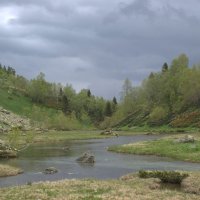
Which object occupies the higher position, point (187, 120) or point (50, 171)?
point (187, 120)

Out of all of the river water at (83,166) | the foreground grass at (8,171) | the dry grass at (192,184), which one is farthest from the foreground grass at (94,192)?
the foreground grass at (8,171)

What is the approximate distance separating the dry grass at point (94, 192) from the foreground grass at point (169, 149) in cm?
3249

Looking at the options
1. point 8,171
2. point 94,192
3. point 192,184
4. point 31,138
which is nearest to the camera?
point 94,192

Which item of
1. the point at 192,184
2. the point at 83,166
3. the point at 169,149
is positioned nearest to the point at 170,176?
the point at 192,184

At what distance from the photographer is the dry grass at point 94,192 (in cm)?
3688

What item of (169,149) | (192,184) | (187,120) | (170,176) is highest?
(187,120)

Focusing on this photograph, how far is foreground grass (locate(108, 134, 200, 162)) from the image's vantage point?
78.5 meters

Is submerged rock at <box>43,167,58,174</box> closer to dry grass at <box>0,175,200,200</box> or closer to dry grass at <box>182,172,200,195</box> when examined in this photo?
dry grass at <box>0,175,200,200</box>

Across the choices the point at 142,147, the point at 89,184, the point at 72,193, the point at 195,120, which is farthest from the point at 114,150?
the point at 195,120

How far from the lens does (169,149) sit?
87750mm

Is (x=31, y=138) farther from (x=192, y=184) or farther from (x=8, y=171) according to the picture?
(x=192, y=184)

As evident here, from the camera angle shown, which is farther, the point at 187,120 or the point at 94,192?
the point at 187,120

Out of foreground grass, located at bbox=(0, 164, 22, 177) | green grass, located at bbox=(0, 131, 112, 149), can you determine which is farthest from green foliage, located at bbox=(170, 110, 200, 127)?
foreground grass, located at bbox=(0, 164, 22, 177)

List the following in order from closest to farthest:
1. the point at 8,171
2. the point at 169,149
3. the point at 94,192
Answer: the point at 94,192, the point at 8,171, the point at 169,149
